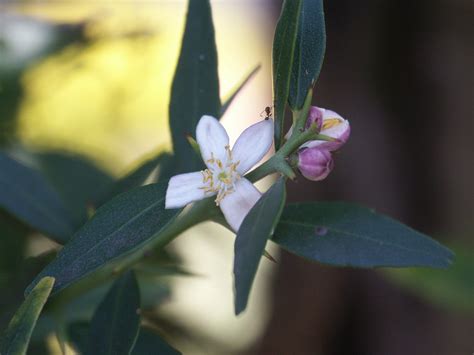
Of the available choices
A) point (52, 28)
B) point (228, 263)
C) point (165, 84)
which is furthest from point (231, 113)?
point (52, 28)

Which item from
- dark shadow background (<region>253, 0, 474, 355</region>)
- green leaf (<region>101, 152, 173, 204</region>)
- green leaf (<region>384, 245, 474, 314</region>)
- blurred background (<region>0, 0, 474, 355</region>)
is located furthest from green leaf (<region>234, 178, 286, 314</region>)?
dark shadow background (<region>253, 0, 474, 355</region>)

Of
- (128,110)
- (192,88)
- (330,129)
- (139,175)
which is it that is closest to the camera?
(330,129)

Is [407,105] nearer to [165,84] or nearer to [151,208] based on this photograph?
[165,84]

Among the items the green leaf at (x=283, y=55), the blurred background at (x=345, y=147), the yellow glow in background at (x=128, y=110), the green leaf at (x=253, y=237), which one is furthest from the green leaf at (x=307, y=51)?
the blurred background at (x=345, y=147)

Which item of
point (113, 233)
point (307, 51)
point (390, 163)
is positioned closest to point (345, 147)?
point (390, 163)

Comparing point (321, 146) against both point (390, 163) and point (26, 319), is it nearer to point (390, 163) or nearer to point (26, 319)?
point (26, 319)
